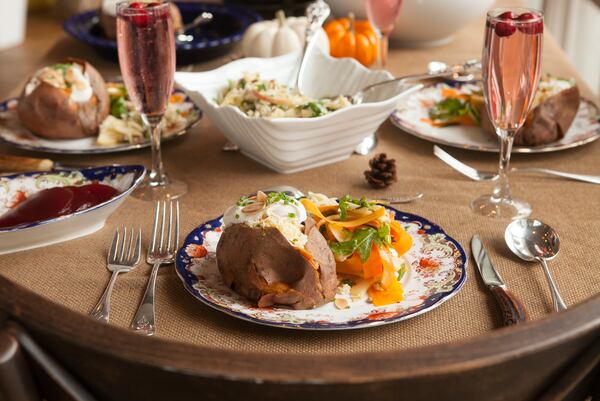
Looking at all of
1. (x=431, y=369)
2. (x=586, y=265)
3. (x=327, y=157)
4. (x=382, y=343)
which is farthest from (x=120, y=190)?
(x=431, y=369)

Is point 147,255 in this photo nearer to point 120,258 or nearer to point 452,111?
point 120,258

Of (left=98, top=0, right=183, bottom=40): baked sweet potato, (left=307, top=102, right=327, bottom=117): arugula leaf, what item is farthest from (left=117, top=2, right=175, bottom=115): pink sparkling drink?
(left=98, top=0, right=183, bottom=40): baked sweet potato

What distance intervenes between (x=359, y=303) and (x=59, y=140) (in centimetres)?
79

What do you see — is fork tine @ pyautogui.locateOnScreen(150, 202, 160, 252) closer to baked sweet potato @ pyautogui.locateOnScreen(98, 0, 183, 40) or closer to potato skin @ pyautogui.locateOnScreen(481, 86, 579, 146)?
potato skin @ pyautogui.locateOnScreen(481, 86, 579, 146)

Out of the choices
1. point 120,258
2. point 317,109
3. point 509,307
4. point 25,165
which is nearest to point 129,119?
point 25,165

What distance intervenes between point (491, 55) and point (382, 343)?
0.50 metres

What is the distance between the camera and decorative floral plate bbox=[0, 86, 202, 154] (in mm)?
1425

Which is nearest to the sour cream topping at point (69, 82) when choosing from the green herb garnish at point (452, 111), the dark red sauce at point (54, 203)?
the dark red sauce at point (54, 203)

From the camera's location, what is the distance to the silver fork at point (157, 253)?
91cm

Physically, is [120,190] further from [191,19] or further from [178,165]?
[191,19]

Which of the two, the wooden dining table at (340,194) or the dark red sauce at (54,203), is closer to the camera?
the wooden dining table at (340,194)

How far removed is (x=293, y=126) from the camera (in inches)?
50.1

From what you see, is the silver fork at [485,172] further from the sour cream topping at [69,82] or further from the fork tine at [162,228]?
the sour cream topping at [69,82]

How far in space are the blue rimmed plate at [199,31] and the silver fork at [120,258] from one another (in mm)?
903
